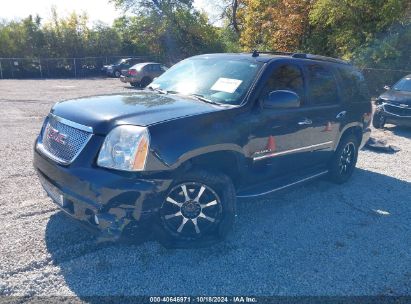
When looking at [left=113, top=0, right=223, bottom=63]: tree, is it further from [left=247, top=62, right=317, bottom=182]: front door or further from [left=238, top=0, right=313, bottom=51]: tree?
[left=247, top=62, right=317, bottom=182]: front door

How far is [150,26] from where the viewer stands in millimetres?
30656

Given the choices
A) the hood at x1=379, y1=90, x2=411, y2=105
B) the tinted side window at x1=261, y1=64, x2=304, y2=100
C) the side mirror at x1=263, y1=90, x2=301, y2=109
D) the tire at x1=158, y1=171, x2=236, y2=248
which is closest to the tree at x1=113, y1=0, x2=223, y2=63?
the hood at x1=379, y1=90, x2=411, y2=105

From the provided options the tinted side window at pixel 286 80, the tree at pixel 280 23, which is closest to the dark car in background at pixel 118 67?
the tree at pixel 280 23

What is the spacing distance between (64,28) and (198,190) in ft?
102

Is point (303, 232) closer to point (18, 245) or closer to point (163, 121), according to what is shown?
point (163, 121)

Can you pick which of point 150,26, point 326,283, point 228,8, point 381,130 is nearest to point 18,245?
point 326,283

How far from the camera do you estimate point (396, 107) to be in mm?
9578

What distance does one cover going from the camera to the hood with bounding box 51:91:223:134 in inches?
121

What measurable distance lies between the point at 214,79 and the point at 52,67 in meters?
27.7

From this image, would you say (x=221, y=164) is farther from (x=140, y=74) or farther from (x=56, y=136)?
(x=140, y=74)

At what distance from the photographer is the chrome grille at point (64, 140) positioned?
10.2ft

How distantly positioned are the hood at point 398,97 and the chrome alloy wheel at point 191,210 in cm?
811

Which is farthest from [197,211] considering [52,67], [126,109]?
[52,67]

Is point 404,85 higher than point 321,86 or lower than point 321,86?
lower
